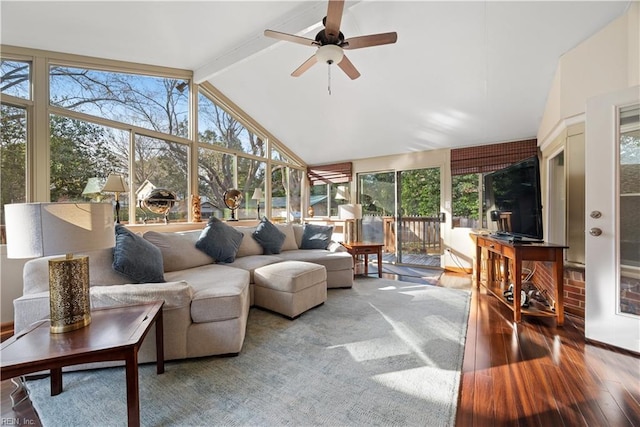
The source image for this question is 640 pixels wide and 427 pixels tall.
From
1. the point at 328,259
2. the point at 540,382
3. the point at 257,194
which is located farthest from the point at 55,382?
the point at 257,194

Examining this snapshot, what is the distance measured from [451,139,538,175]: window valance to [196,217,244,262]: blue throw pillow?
376cm

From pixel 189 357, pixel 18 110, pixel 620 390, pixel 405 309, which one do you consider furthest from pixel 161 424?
pixel 18 110

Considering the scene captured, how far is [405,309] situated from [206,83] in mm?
4241

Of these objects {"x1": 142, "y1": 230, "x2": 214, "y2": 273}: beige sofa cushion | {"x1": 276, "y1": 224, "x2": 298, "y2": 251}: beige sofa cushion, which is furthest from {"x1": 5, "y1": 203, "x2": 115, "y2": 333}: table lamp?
{"x1": 276, "y1": 224, "x2": 298, "y2": 251}: beige sofa cushion

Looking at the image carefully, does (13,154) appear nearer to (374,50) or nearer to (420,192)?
(374,50)

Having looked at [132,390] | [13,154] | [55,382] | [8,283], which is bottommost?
[55,382]

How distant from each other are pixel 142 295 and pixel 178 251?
4.04ft

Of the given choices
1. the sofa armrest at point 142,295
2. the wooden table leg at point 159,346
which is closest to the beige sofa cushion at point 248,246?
the sofa armrest at point 142,295

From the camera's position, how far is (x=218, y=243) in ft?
10.3

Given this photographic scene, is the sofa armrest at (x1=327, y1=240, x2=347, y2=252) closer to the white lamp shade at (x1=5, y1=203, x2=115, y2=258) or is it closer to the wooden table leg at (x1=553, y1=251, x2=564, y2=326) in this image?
the wooden table leg at (x1=553, y1=251, x2=564, y2=326)

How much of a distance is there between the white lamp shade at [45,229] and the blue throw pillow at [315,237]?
3119mm

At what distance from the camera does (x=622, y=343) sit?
200 cm

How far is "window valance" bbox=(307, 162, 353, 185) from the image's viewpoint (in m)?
5.75

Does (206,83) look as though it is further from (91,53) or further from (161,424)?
(161,424)
